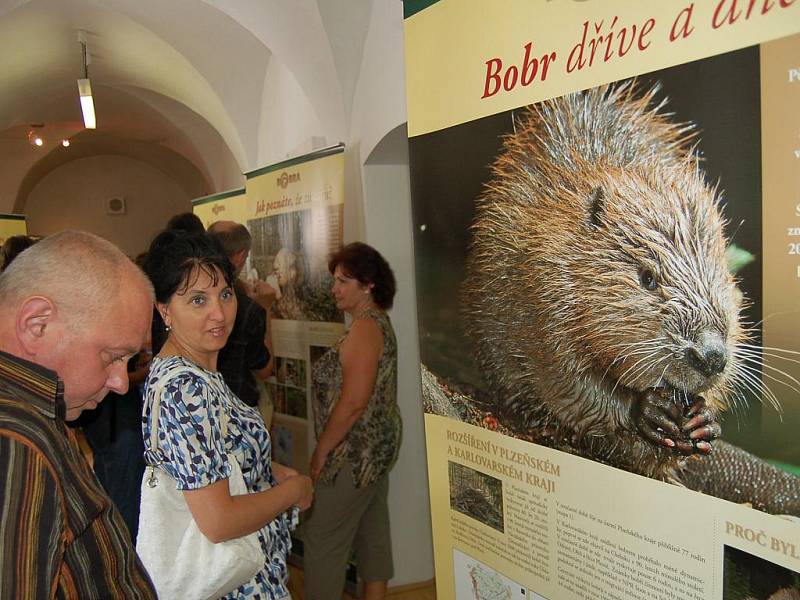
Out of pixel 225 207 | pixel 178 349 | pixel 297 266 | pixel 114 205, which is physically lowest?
pixel 178 349

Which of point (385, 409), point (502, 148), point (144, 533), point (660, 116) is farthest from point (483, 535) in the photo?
point (385, 409)

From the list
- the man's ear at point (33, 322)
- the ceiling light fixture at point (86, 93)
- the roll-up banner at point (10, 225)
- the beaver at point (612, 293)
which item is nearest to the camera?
the man's ear at point (33, 322)

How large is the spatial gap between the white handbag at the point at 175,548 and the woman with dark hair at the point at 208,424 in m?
0.02

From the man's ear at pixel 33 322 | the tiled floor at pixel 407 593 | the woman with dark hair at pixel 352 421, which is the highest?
the man's ear at pixel 33 322

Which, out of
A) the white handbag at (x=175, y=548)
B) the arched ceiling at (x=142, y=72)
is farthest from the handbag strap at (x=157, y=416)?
the arched ceiling at (x=142, y=72)

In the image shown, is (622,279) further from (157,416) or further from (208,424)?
(157,416)

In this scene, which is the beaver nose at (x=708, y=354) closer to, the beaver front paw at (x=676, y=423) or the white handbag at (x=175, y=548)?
the beaver front paw at (x=676, y=423)

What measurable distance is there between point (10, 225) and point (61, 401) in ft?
26.9

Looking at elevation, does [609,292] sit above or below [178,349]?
above

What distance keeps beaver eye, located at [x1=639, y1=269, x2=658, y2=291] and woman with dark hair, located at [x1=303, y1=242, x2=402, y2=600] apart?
1.86 meters

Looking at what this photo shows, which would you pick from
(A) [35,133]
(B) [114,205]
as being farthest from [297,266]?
(B) [114,205]

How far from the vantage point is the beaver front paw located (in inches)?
50.5

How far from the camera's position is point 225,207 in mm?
5992

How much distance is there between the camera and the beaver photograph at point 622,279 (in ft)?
3.88
